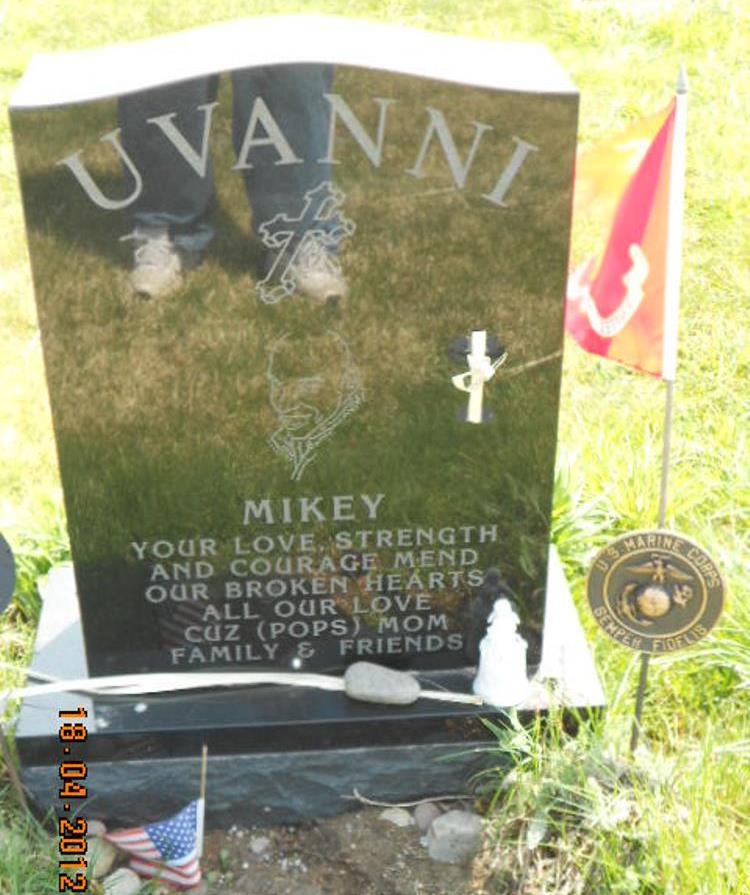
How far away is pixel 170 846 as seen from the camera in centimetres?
344

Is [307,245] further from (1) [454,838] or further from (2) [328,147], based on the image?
(1) [454,838]

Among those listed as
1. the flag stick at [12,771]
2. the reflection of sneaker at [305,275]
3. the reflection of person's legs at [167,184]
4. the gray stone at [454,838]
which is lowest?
the gray stone at [454,838]

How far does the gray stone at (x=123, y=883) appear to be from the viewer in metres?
3.47

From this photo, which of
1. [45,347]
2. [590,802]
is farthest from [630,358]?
[45,347]

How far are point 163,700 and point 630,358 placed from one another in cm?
152

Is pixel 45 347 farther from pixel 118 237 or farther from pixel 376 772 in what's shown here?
pixel 376 772

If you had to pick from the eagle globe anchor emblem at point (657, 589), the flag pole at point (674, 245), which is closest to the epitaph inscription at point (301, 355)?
the flag pole at point (674, 245)

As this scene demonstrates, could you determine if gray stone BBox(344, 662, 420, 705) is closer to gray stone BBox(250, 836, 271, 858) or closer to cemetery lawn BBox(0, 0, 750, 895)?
cemetery lawn BBox(0, 0, 750, 895)

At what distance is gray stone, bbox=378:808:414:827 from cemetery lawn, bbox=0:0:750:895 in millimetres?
217

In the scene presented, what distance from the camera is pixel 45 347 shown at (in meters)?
3.38

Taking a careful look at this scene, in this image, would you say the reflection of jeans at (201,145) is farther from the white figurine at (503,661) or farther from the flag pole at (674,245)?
the white figurine at (503,661)

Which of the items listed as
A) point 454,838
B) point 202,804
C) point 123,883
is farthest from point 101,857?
point 454,838

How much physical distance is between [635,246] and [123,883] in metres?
2.01

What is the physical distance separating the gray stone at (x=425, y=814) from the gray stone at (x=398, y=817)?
2cm
